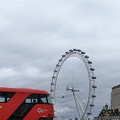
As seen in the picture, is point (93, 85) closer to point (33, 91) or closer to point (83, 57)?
point (83, 57)

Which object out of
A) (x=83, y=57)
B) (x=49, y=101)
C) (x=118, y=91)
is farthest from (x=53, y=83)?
(x=118, y=91)

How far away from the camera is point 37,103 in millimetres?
28750

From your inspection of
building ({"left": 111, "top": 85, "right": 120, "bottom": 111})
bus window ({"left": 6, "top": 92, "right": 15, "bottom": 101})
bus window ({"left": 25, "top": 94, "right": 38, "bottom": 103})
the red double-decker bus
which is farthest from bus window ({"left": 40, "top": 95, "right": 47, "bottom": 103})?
building ({"left": 111, "top": 85, "right": 120, "bottom": 111})

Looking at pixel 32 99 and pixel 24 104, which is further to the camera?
pixel 32 99

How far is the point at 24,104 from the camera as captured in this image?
28.4 metres

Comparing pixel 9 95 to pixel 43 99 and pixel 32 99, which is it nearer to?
pixel 32 99

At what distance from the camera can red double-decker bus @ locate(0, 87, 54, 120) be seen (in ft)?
91.2

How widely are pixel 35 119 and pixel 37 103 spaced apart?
1.45 metres

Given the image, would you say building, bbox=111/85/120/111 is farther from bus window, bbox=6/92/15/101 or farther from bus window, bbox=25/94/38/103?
bus window, bbox=6/92/15/101

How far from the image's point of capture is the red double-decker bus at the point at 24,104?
27797 mm

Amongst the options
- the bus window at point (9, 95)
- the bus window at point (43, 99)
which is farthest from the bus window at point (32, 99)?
the bus window at point (9, 95)

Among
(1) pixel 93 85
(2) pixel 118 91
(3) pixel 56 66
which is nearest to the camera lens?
(1) pixel 93 85

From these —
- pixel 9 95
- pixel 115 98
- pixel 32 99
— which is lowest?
pixel 32 99

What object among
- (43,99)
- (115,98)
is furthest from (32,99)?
(115,98)
